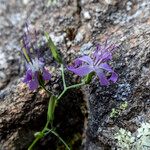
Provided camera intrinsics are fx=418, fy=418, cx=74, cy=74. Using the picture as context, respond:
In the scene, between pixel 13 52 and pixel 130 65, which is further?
pixel 13 52

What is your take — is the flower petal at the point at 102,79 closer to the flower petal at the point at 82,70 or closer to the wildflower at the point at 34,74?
the flower petal at the point at 82,70

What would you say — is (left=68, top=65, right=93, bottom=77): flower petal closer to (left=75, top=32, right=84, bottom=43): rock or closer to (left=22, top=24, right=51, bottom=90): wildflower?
(left=22, top=24, right=51, bottom=90): wildflower

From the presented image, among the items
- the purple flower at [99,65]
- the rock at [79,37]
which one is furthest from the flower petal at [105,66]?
the rock at [79,37]

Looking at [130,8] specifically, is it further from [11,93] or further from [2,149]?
[2,149]

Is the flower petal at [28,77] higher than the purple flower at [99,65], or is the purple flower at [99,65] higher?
the flower petal at [28,77]

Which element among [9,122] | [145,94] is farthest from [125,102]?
A: [9,122]

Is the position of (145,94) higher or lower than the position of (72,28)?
lower

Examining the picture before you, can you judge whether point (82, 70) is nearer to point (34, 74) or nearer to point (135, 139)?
point (34, 74)

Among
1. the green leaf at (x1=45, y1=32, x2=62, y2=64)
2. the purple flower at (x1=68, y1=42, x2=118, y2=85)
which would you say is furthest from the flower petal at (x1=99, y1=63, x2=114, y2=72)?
the green leaf at (x1=45, y1=32, x2=62, y2=64)
